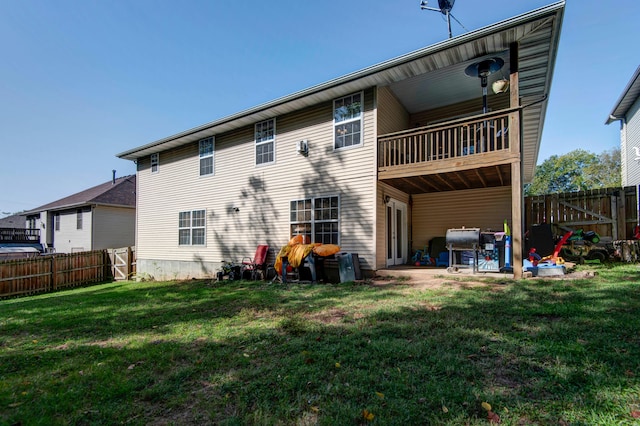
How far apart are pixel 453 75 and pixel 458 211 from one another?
4215 mm

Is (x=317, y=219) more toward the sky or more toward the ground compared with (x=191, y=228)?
more toward the sky

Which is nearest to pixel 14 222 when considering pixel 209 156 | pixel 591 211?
pixel 209 156

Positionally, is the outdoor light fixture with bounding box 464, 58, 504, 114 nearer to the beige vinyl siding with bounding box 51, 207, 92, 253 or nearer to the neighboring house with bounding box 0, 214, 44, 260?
the beige vinyl siding with bounding box 51, 207, 92, 253

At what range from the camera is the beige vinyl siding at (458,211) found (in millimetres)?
9523

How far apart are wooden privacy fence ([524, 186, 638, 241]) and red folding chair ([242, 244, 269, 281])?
9.04 m

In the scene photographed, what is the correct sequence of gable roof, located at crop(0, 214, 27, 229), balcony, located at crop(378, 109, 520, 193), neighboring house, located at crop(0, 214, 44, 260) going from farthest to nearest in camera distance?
gable roof, located at crop(0, 214, 27, 229), neighboring house, located at crop(0, 214, 44, 260), balcony, located at crop(378, 109, 520, 193)

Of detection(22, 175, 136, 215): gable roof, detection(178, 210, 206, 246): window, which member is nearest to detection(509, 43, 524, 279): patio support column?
detection(178, 210, 206, 246): window

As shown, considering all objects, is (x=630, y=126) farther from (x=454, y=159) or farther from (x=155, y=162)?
(x=155, y=162)

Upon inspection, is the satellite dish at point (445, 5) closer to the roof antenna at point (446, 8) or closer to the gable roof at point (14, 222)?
the roof antenna at point (446, 8)

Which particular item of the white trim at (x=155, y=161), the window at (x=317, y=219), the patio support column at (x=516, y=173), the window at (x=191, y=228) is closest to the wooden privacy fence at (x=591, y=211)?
the patio support column at (x=516, y=173)

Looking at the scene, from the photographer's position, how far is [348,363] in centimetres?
293

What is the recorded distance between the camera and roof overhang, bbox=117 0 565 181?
20.2ft

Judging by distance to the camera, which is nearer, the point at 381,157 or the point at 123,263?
the point at 381,157

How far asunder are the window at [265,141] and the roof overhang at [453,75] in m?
0.32
